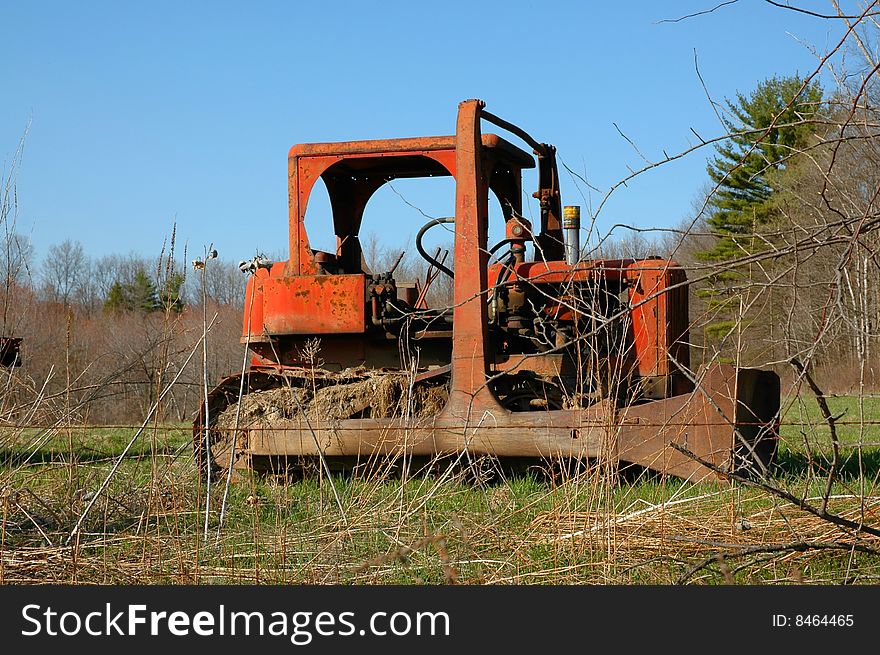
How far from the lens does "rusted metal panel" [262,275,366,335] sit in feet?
24.2

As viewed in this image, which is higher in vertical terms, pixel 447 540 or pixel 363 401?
pixel 363 401

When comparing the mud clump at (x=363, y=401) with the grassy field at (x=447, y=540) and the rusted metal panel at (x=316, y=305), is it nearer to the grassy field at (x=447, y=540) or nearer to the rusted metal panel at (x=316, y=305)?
the rusted metal panel at (x=316, y=305)

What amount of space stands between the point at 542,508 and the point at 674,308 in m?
2.50

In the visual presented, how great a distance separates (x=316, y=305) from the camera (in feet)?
24.4

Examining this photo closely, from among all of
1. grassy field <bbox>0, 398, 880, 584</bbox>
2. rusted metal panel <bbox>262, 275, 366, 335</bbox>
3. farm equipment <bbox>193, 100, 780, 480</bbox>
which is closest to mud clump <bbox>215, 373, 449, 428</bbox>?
farm equipment <bbox>193, 100, 780, 480</bbox>

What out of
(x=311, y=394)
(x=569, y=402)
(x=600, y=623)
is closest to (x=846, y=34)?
(x=600, y=623)

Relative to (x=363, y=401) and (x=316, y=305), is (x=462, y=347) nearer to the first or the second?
(x=363, y=401)

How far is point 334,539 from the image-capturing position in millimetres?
4758

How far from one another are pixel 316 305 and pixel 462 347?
1.37 metres

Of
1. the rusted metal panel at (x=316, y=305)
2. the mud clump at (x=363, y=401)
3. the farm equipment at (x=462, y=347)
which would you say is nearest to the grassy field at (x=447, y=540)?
the farm equipment at (x=462, y=347)

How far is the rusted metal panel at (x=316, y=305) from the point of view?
7.36 m

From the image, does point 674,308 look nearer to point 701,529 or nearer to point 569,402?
point 569,402

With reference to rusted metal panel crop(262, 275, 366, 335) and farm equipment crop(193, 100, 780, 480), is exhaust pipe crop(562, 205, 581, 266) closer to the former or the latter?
farm equipment crop(193, 100, 780, 480)

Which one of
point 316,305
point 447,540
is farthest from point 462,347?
point 447,540
